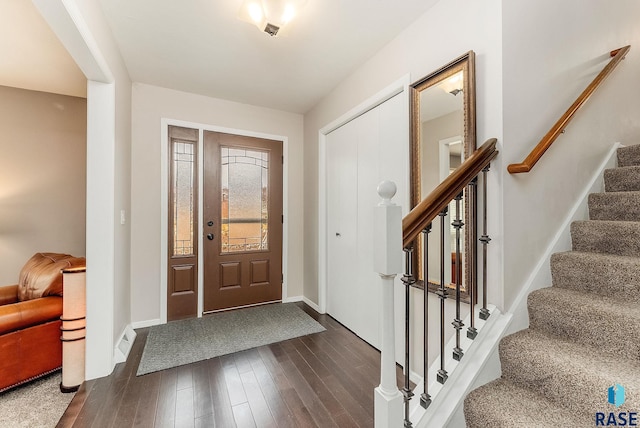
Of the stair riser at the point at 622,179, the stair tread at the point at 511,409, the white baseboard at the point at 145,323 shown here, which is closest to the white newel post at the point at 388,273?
the stair tread at the point at 511,409

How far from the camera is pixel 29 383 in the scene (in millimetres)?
1958

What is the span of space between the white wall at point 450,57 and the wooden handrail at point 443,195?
0.12 meters

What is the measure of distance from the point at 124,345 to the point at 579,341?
304cm

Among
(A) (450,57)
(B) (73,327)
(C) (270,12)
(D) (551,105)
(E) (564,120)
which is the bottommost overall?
(B) (73,327)

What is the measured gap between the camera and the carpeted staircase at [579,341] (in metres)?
1.00

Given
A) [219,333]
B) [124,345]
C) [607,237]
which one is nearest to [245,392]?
[219,333]

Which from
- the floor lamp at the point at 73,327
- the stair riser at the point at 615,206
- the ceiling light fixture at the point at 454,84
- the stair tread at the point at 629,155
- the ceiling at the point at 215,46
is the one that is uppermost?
the ceiling at the point at 215,46

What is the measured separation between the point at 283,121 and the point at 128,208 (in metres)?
2.08

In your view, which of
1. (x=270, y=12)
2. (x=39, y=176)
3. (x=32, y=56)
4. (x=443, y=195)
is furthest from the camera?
(x=39, y=176)

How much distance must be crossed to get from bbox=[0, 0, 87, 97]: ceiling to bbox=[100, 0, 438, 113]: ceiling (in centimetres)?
48

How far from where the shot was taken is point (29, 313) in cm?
186

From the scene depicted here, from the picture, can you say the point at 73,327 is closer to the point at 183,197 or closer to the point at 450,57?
the point at 183,197

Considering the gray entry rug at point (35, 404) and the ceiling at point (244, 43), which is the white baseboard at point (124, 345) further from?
the ceiling at point (244, 43)

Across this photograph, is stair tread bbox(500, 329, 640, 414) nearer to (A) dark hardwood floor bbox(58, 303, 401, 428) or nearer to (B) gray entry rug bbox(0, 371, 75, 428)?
(A) dark hardwood floor bbox(58, 303, 401, 428)
